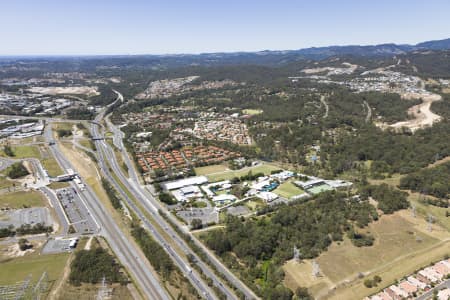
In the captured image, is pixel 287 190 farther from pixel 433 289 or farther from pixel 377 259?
pixel 433 289

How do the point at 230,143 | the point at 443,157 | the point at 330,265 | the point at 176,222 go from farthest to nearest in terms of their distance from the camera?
the point at 230,143
the point at 443,157
the point at 176,222
the point at 330,265

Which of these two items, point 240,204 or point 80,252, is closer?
point 80,252

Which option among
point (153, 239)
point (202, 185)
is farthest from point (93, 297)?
point (202, 185)

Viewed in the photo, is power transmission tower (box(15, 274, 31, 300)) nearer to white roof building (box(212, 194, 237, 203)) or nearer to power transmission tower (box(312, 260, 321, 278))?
white roof building (box(212, 194, 237, 203))

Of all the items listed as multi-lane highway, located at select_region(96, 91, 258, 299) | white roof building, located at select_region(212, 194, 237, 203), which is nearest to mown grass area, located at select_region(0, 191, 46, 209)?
multi-lane highway, located at select_region(96, 91, 258, 299)

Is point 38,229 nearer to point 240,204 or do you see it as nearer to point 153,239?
point 153,239

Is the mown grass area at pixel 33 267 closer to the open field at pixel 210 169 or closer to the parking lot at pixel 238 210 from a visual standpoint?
the parking lot at pixel 238 210
